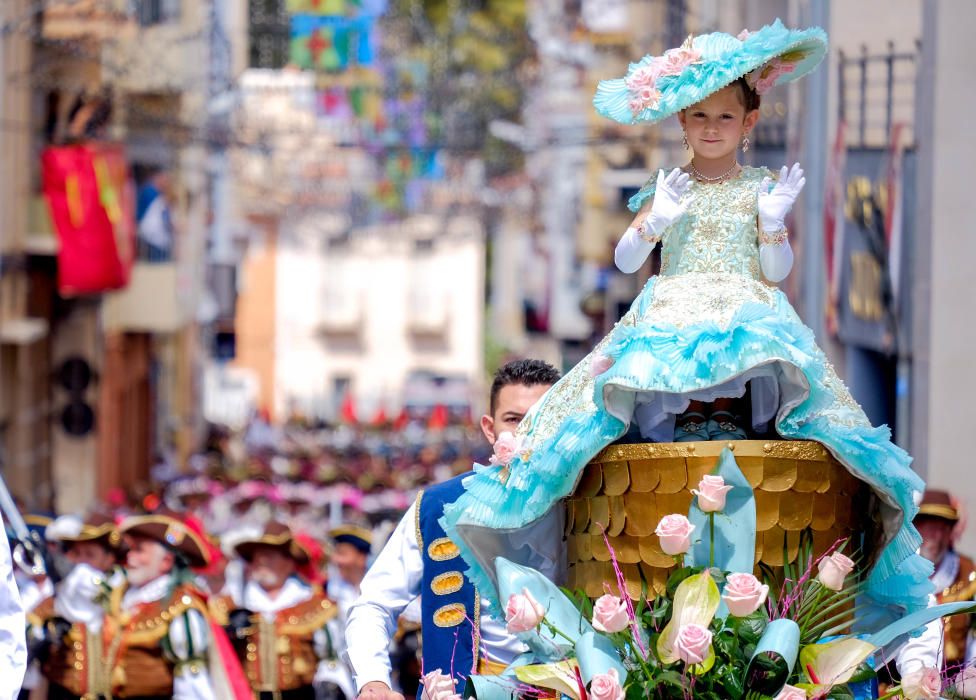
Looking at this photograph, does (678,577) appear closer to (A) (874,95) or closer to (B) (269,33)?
(A) (874,95)

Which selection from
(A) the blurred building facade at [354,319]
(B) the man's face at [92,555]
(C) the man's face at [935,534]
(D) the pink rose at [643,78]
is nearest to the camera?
(D) the pink rose at [643,78]

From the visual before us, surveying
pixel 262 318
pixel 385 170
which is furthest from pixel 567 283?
pixel 262 318

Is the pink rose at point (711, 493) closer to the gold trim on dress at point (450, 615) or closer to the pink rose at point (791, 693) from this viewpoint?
the pink rose at point (791, 693)

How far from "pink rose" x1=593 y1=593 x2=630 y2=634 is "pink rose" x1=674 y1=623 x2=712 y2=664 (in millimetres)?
167

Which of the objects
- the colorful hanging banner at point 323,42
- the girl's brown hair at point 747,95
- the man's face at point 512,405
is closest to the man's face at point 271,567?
the man's face at point 512,405

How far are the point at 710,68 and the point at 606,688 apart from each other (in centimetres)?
161

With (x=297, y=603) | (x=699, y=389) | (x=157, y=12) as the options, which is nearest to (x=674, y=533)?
(x=699, y=389)

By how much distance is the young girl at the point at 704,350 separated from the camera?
196 inches

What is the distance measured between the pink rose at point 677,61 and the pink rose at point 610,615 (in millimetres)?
1392

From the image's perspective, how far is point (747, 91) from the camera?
5.49 meters

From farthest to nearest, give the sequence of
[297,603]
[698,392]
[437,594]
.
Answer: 1. [297,603]
2. [437,594]
3. [698,392]

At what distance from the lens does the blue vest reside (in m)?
6.51

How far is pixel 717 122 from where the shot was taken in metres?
5.48

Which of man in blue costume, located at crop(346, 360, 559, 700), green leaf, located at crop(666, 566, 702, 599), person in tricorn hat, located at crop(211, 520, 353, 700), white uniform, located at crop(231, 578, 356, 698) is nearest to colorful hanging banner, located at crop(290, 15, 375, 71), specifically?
white uniform, located at crop(231, 578, 356, 698)
